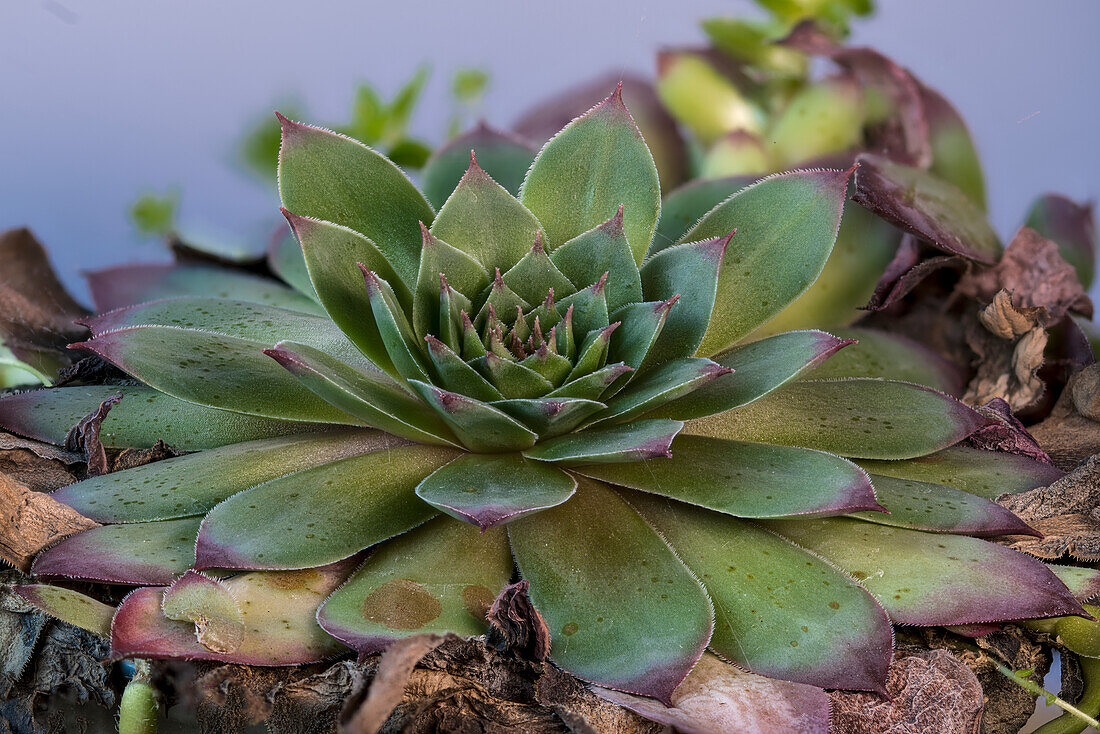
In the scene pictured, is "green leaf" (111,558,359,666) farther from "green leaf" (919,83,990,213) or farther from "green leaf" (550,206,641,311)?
"green leaf" (919,83,990,213)

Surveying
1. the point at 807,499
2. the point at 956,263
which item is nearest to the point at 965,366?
the point at 956,263

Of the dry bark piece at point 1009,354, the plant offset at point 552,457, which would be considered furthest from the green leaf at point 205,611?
the dry bark piece at point 1009,354

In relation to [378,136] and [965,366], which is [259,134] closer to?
[378,136]

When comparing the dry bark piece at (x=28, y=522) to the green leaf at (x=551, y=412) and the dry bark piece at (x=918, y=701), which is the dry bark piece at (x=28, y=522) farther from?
the dry bark piece at (x=918, y=701)

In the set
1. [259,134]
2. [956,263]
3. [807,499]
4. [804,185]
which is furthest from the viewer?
[259,134]

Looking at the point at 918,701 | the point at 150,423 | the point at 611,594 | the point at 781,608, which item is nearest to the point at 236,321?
the point at 150,423
